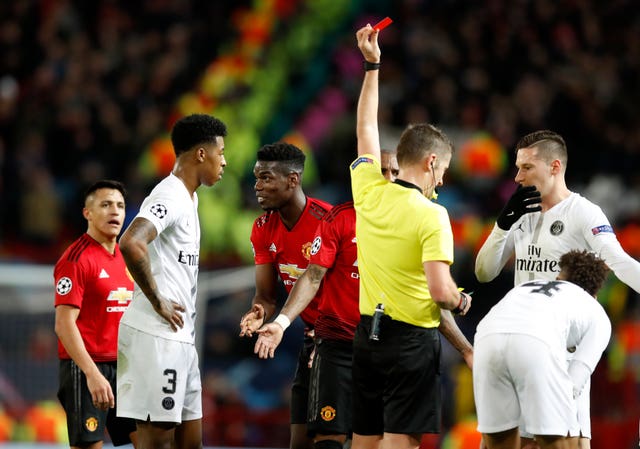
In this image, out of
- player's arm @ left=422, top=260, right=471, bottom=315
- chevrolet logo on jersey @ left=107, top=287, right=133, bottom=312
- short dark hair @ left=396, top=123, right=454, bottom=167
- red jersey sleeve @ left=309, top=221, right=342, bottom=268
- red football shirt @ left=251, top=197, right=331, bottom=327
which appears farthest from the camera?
chevrolet logo on jersey @ left=107, top=287, right=133, bottom=312

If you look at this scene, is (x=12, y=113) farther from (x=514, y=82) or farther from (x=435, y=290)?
(x=435, y=290)

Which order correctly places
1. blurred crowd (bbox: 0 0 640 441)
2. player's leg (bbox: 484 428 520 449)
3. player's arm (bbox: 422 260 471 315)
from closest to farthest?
player's arm (bbox: 422 260 471 315) → player's leg (bbox: 484 428 520 449) → blurred crowd (bbox: 0 0 640 441)

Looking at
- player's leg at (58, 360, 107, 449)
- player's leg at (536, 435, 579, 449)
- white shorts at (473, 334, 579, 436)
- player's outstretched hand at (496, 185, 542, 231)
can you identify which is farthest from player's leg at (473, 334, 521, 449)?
player's leg at (58, 360, 107, 449)

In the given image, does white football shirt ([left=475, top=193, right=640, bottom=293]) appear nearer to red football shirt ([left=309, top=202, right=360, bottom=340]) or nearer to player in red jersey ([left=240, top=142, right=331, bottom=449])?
red football shirt ([left=309, top=202, right=360, bottom=340])

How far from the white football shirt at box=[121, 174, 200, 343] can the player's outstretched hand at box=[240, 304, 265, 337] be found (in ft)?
1.01

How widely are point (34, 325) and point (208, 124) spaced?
17.1ft

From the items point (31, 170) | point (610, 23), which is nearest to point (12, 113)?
point (31, 170)

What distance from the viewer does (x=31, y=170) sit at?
13.4 m

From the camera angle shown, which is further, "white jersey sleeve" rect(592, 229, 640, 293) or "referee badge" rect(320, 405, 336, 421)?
"referee badge" rect(320, 405, 336, 421)

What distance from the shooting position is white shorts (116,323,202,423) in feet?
19.4

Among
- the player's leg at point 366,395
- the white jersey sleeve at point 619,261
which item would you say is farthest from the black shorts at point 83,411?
the white jersey sleeve at point 619,261

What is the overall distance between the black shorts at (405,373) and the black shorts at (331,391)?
0.78m

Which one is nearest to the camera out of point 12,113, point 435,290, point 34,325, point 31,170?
point 435,290

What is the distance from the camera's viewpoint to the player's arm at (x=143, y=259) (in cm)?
564
